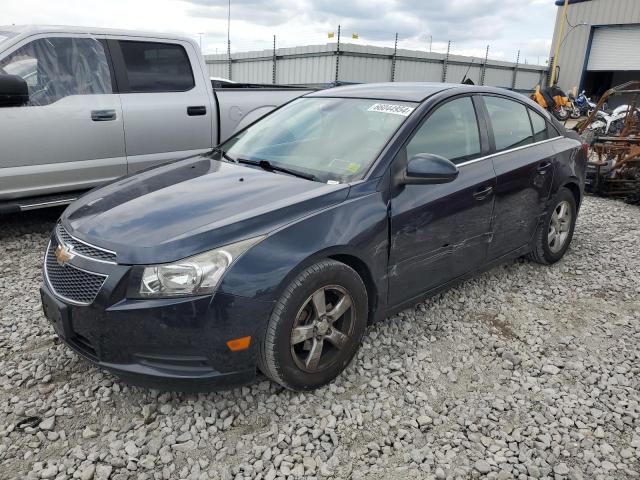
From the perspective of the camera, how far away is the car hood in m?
2.39

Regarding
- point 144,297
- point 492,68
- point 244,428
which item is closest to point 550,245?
point 244,428

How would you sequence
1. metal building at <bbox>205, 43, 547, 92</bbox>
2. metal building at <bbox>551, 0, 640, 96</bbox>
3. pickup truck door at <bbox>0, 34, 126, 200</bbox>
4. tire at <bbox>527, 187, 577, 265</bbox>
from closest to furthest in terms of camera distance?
1. tire at <bbox>527, 187, 577, 265</bbox>
2. pickup truck door at <bbox>0, 34, 126, 200</bbox>
3. metal building at <bbox>205, 43, 547, 92</bbox>
4. metal building at <bbox>551, 0, 640, 96</bbox>

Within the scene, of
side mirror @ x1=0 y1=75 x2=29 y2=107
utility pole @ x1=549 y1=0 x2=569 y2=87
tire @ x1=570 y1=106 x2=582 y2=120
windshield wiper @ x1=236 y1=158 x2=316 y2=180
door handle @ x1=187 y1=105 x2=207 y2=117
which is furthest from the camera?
utility pole @ x1=549 y1=0 x2=569 y2=87

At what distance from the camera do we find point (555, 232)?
15.5 feet

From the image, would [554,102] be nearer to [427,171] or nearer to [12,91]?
[427,171]

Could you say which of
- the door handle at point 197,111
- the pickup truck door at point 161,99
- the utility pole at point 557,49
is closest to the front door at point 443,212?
the pickup truck door at point 161,99

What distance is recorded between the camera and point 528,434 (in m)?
2.60

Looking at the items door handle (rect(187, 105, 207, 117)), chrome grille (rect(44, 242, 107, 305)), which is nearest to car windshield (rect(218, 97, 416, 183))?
chrome grille (rect(44, 242, 107, 305))

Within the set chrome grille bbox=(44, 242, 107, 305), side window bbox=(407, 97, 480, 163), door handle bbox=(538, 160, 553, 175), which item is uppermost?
side window bbox=(407, 97, 480, 163)

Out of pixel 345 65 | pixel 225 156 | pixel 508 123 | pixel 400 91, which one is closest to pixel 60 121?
pixel 225 156

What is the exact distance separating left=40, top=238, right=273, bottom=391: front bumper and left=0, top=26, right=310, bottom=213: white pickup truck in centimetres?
284

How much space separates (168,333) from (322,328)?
2.64 ft

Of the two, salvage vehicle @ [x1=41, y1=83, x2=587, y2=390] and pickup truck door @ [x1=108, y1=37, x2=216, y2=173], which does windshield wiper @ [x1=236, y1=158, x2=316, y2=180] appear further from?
pickup truck door @ [x1=108, y1=37, x2=216, y2=173]

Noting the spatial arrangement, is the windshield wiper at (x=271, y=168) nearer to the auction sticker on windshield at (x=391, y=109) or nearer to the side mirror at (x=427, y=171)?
the side mirror at (x=427, y=171)
